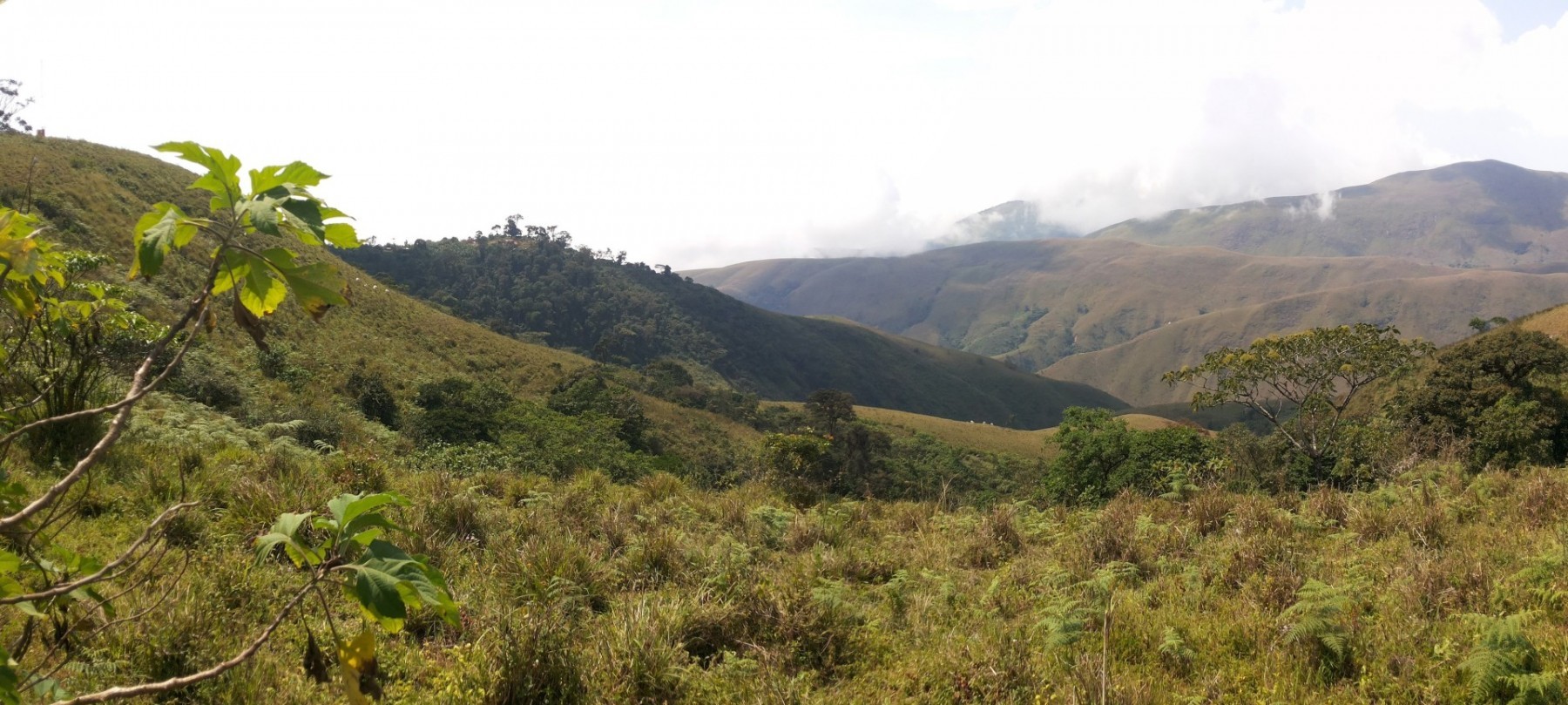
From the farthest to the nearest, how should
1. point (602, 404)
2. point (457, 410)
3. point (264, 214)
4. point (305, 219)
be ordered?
point (602, 404), point (457, 410), point (305, 219), point (264, 214)

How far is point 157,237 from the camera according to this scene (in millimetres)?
1368

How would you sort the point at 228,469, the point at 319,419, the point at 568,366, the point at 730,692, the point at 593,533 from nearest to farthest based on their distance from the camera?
the point at 730,692 < the point at 228,469 < the point at 593,533 < the point at 319,419 < the point at 568,366

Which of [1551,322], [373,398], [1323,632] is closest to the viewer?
[1323,632]

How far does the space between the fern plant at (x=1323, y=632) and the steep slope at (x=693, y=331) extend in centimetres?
9303

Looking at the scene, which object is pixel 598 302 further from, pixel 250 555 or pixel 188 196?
pixel 250 555

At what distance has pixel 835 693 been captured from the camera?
3.82m

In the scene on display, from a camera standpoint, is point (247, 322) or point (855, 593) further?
point (855, 593)

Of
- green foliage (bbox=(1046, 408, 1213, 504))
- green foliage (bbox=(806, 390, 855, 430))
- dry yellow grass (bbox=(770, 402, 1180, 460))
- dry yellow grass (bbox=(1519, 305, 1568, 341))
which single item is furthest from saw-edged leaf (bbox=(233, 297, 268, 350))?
dry yellow grass (bbox=(1519, 305, 1568, 341))

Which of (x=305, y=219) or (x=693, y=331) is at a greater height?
(x=305, y=219)

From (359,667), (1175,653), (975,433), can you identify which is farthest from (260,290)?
(975,433)

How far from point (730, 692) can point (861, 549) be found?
3345 mm

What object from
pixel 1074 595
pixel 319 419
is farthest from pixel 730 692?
pixel 319 419

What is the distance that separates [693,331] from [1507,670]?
459 feet

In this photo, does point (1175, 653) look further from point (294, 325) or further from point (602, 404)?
point (602, 404)
